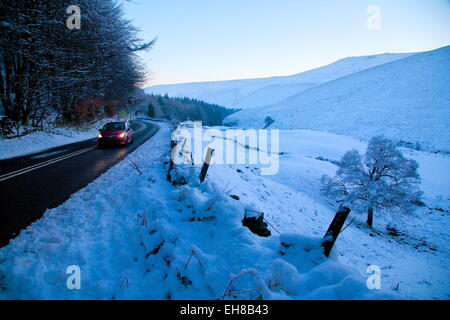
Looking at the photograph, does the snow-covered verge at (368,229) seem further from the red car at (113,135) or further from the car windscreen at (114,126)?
the car windscreen at (114,126)

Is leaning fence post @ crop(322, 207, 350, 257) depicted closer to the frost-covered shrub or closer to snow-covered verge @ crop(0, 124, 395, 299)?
snow-covered verge @ crop(0, 124, 395, 299)

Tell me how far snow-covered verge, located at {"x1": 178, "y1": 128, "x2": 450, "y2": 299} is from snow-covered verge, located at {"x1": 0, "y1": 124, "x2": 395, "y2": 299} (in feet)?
2.41

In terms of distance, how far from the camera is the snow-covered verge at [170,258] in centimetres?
227

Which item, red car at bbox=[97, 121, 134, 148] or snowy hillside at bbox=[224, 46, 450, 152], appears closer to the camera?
red car at bbox=[97, 121, 134, 148]

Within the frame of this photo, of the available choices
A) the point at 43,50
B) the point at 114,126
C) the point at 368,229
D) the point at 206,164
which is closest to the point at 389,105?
the point at 368,229

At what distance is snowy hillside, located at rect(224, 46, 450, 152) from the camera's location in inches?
1612

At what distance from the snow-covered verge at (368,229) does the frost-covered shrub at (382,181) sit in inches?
50.9

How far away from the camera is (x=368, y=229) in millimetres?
12148

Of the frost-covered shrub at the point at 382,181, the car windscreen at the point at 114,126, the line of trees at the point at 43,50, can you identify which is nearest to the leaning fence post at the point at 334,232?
the frost-covered shrub at the point at 382,181

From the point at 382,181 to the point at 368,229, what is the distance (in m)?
3.24

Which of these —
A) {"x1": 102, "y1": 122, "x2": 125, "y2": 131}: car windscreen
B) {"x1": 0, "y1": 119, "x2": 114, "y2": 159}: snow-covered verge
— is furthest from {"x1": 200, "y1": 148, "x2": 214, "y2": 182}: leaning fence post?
{"x1": 0, "y1": 119, "x2": 114, "y2": 159}: snow-covered verge
